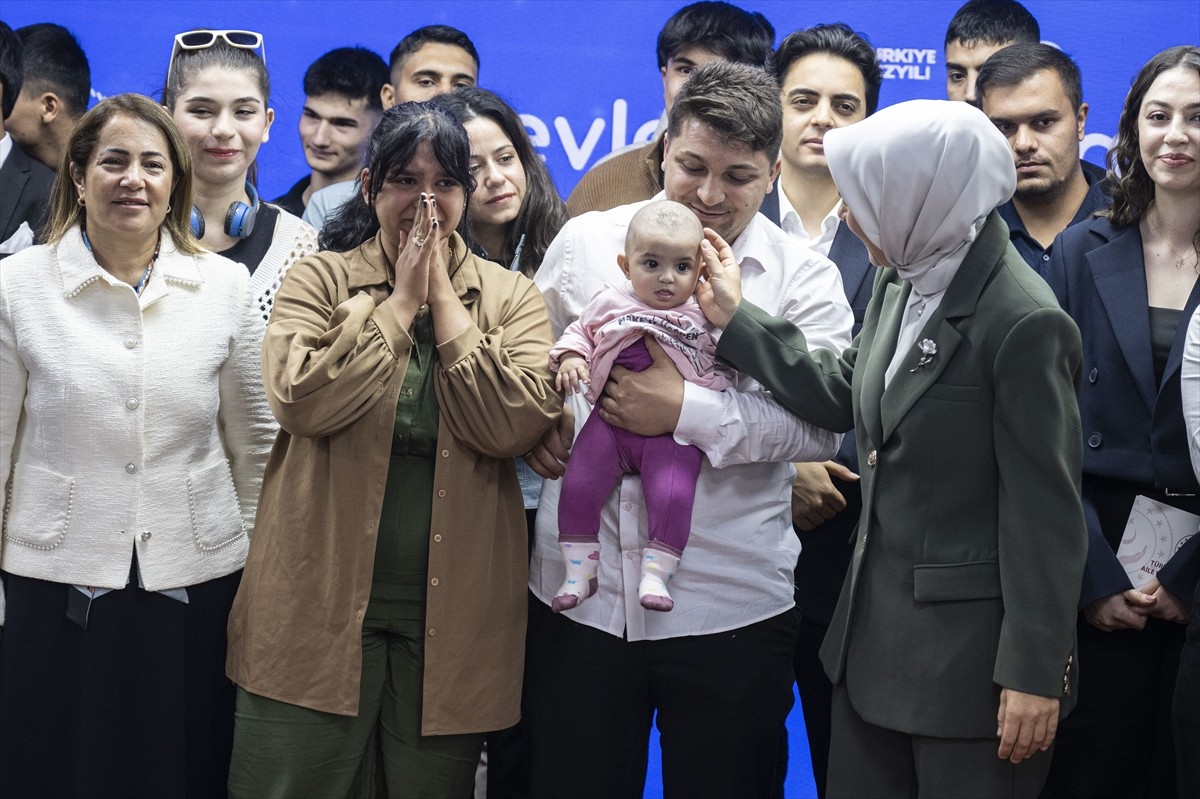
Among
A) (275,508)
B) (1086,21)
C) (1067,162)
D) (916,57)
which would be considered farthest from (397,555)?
(1086,21)

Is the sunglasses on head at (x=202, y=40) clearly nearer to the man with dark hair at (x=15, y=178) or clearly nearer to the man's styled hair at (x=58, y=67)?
the man with dark hair at (x=15, y=178)

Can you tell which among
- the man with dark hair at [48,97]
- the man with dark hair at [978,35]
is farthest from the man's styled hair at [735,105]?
the man with dark hair at [48,97]

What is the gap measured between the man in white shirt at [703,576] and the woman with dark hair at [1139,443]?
63cm

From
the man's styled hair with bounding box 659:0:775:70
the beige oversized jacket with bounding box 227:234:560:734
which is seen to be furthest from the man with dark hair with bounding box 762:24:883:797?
the beige oversized jacket with bounding box 227:234:560:734

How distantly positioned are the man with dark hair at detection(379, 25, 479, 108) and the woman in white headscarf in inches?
87.9

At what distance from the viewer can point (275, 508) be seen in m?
2.71

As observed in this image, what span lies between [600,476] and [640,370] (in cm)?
23

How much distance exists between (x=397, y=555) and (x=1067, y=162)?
213 cm

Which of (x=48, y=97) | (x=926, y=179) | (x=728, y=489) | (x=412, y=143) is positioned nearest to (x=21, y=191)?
(x=48, y=97)

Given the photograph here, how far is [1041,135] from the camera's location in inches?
142

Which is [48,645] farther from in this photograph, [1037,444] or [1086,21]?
[1086,21]

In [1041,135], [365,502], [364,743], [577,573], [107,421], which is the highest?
[1041,135]

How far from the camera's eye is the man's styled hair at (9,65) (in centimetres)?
394

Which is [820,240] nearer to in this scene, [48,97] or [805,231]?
[805,231]
